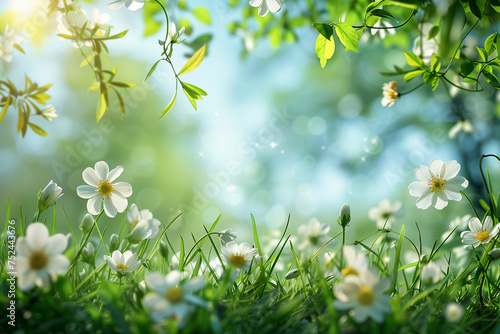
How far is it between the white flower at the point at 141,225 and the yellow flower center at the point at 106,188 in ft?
0.26

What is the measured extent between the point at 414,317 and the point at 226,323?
0.88ft

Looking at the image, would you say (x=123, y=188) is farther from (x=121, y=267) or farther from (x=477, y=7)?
(x=477, y=7)

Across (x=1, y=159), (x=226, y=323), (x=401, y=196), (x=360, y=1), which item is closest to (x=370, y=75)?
(x=401, y=196)

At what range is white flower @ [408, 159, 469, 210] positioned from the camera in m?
0.73

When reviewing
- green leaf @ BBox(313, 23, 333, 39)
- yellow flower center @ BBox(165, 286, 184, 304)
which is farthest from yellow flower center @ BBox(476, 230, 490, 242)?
yellow flower center @ BBox(165, 286, 184, 304)

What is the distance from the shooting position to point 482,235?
74cm

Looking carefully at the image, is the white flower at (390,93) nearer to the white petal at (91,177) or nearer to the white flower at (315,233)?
the white flower at (315,233)

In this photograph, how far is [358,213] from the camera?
10.5ft

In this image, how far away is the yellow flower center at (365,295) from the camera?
1.50 ft

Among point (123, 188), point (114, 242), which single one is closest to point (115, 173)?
point (123, 188)

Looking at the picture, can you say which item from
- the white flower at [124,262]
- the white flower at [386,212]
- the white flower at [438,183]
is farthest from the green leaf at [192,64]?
the white flower at [386,212]

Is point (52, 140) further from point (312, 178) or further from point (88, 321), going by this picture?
point (88, 321)

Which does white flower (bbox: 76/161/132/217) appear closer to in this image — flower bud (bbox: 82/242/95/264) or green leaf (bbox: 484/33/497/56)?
flower bud (bbox: 82/242/95/264)

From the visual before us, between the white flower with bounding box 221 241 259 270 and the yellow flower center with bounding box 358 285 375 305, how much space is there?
28cm
